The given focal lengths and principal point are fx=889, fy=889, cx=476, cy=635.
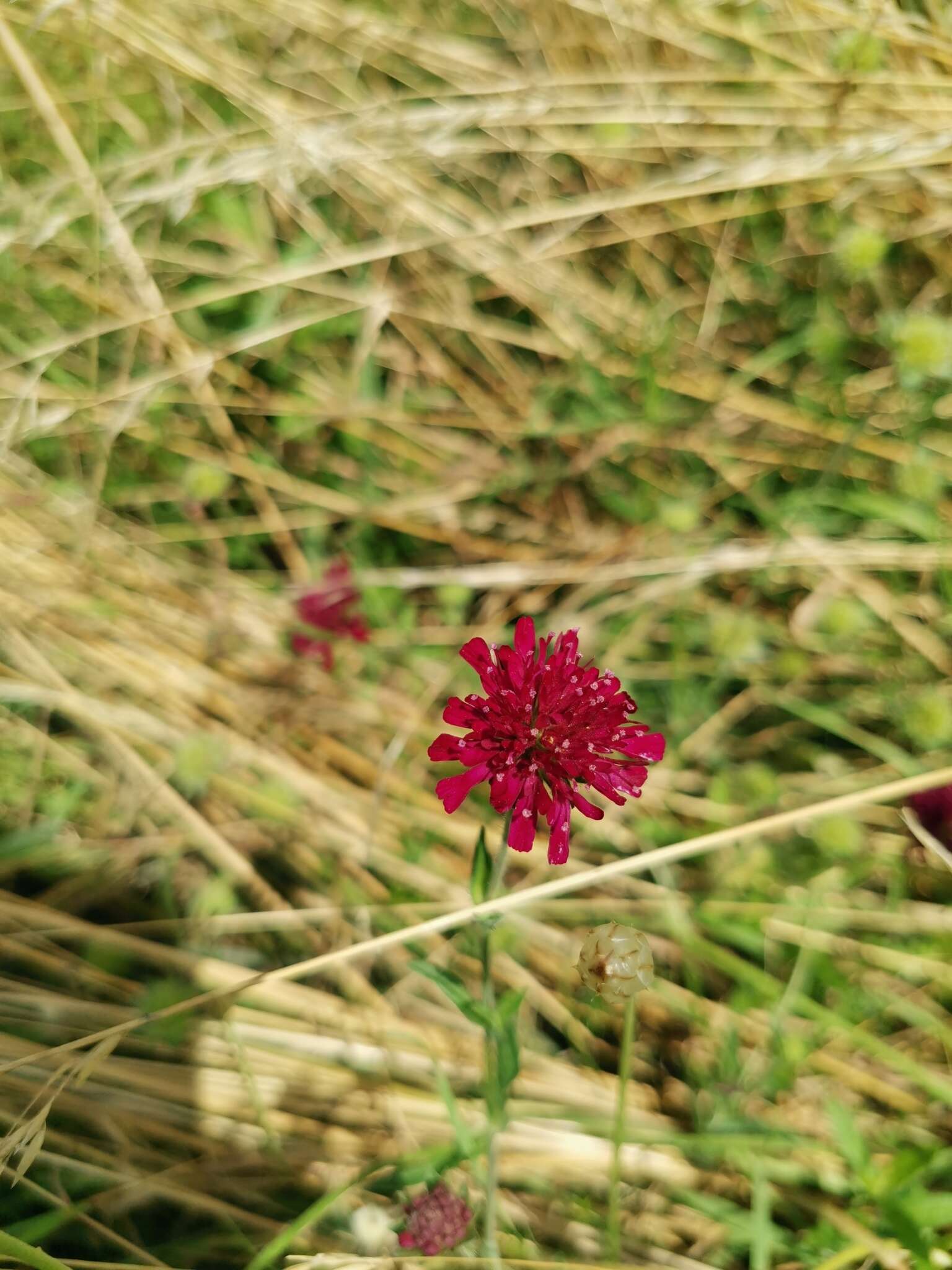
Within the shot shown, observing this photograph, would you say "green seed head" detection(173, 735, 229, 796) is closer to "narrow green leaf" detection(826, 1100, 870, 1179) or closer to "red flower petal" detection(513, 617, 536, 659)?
"red flower petal" detection(513, 617, 536, 659)

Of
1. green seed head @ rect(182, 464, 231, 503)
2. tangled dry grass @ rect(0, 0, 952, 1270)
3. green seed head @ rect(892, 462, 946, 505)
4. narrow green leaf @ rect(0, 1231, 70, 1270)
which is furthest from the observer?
green seed head @ rect(182, 464, 231, 503)

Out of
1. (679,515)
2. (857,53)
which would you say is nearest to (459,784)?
(679,515)

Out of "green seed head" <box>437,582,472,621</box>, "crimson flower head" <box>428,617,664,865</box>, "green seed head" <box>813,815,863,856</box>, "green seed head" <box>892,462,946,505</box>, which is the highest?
"green seed head" <box>892,462,946,505</box>

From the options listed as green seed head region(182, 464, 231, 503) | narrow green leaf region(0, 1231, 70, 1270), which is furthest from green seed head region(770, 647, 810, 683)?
narrow green leaf region(0, 1231, 70, 1270)

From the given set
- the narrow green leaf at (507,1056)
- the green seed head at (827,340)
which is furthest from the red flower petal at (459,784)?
the green seed head at (827,340)

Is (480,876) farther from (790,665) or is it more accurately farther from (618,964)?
(790,665)

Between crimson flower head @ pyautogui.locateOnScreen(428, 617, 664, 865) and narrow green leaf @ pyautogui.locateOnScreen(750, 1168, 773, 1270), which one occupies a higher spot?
crimson flower head @ pyautogui.locateOnScreen(428, 617, 664, 865)

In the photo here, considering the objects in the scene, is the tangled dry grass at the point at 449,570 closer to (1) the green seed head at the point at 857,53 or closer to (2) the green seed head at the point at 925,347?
(1) the green seed head at the point at 857,53
